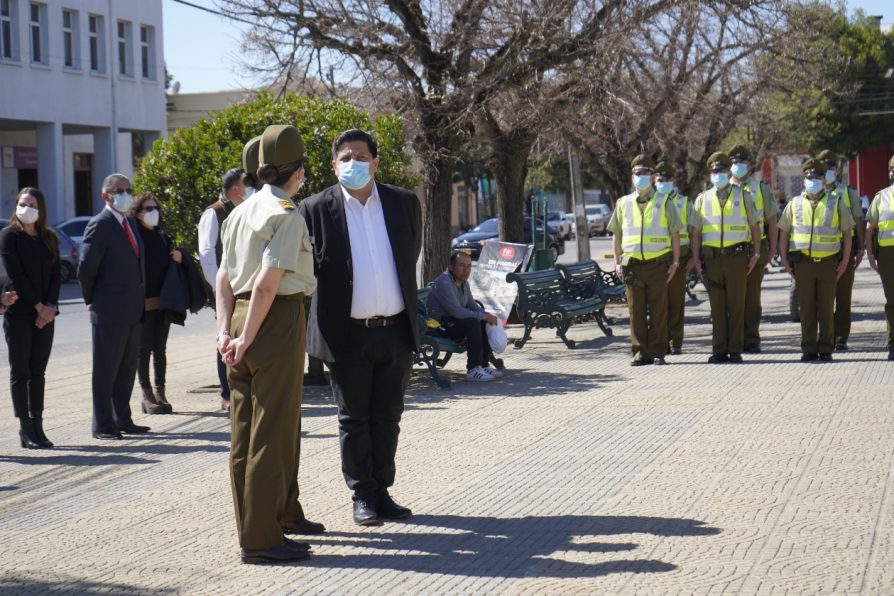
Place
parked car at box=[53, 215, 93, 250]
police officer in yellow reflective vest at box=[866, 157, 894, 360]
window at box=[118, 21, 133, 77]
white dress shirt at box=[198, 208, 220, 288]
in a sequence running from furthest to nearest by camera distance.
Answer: window at box=[118, 21, 133, 77]
parked car at box=[53, 215, 93, 250]
police officer in yellow reflective vest at box=[866, 157, 894, 360]
white dress shirt at box=[198, 208, 220, 288]

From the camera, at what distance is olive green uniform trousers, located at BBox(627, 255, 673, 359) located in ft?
43.4

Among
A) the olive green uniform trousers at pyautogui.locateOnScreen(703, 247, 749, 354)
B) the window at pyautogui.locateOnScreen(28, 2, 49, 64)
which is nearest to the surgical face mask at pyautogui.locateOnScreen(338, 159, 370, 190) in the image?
the olive green uniform trousers at pyautogui.locateOnScreen(703, 247, 749, 354)

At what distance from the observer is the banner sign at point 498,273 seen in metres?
17.1

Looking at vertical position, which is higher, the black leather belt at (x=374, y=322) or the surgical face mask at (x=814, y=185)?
the surgical face mask at (x=814, y=185)

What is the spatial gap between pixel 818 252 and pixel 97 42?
37.6 metres

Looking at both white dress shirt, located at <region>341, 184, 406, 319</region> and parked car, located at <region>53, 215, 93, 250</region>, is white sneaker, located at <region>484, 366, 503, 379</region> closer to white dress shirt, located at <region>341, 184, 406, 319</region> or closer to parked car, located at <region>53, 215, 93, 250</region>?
white dress shirt, located at <region>341, 184, 406, 319</region>

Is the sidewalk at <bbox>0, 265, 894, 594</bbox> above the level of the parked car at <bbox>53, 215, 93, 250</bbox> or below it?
below

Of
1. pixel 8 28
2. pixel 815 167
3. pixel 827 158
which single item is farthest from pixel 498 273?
pixel 8 28

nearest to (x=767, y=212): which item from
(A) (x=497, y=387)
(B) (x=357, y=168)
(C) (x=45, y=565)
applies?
(A) (x=497, y=387)

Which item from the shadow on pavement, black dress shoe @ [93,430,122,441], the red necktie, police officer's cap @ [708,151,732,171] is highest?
police officer's cap @ [708,151,732,171]

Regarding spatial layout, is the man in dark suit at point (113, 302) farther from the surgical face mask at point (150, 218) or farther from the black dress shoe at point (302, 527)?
the black dress shoe at point (302, 527)

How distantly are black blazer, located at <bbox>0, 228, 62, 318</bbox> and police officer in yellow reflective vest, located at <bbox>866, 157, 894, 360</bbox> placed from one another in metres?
7.70

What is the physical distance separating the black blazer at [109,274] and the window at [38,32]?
117ft

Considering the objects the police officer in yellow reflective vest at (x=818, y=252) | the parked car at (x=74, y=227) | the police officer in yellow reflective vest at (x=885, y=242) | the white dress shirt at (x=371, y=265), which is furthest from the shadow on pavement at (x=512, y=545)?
the parked car at (x=74, y=227)
